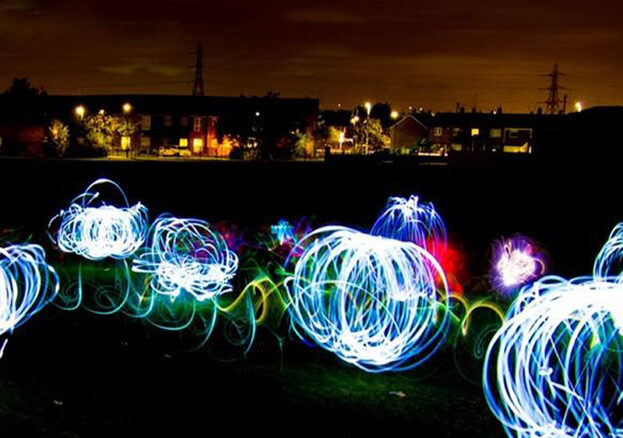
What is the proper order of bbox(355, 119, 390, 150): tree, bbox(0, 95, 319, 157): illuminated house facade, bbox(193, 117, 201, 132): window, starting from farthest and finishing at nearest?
bbox(355, 119, 390, 150): tree
bbox(193, 117, 201, 132): window
bbox(0, 95, 319, 157): illuminated house facade

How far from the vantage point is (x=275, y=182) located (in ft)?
97.0

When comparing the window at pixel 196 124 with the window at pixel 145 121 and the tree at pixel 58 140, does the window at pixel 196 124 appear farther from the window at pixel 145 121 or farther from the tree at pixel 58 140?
the tree at pixel 58 140

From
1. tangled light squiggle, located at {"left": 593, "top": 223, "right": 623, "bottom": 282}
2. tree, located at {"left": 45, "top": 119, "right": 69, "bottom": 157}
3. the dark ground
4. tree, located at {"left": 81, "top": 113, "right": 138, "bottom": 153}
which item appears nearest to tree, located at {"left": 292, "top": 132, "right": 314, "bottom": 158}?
tree, located at {"left": 81, "top": 113, "right": 138, "bottom": 153}

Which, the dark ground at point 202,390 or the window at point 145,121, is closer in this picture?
the dark ground at point 202,390

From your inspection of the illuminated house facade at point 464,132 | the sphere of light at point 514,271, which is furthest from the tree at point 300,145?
the sphere of light at point 514,271

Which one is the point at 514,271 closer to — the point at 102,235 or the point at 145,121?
the point at 102,235

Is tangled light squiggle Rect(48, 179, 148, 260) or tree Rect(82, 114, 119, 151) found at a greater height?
tree Rect(82, 114, 119, 151)

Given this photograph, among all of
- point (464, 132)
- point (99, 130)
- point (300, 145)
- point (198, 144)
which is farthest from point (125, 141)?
point (464, 132)

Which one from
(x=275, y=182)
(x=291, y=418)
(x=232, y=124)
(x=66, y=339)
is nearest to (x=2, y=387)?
(x=66, y=339)

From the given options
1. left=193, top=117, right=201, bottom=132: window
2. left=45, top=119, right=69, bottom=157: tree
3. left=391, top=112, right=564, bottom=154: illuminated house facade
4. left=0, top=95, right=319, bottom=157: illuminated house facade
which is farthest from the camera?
left=391, top=112, right=564, bottom=154: illuminated house facade

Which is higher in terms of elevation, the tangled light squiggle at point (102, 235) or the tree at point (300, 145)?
the tree at point (300, 145)

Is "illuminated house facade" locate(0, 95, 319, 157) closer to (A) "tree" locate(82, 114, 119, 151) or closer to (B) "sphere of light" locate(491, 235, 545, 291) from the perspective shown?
(A) "tree" locate(82, 114, 119, 151)

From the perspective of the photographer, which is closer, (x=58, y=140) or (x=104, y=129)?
(x=58, y=140)

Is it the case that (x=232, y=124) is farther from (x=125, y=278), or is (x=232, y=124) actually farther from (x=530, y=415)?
(x=530, y=415)
